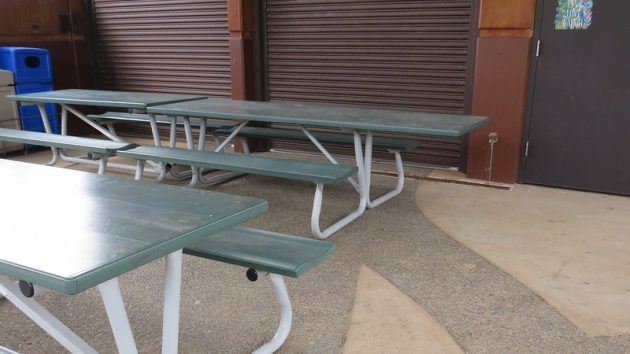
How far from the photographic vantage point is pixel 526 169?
4.61 m

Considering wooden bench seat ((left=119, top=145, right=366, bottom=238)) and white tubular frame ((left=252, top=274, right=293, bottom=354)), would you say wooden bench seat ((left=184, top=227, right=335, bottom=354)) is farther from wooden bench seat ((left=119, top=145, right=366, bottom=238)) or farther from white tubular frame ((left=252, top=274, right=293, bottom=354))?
wooden bench seat ((left=119, top=145, right=366, bottom=238))

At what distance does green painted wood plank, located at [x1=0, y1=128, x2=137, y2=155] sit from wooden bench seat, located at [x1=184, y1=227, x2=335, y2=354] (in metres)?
2.10

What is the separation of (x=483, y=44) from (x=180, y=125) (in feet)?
11.5

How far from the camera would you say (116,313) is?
4.78ft

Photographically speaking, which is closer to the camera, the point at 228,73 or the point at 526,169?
the point at 526,169

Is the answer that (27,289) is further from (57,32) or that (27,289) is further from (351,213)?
(57,32)

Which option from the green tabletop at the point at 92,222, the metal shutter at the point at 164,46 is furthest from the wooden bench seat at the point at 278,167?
the metal shutter at the point at 164,46

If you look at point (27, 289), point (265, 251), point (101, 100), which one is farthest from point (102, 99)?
point (265, 251)

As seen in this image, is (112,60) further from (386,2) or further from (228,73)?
(386,2)

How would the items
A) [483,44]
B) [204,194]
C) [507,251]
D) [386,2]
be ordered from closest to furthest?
[204,194] → [507,251] → [483,44] → [386,2]

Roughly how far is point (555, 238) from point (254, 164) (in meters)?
1.94

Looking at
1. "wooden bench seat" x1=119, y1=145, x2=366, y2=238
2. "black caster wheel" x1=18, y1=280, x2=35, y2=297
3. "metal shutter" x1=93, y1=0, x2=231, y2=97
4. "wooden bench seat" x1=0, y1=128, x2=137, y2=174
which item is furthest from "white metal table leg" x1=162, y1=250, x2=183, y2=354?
"metal shutter" x1=93, y1=0, x2=231, y2=97

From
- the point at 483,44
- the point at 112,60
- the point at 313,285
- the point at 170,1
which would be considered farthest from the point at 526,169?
the point at 112,60

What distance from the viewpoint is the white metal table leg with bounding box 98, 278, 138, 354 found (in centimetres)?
143
